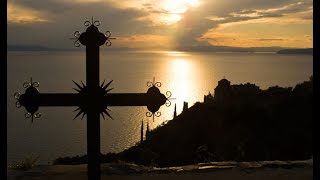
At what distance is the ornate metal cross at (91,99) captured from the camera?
529 cm

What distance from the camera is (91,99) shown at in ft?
17.3

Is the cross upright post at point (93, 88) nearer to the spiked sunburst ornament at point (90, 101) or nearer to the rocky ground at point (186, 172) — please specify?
the spiked sunburst ornament at point (90, 101)

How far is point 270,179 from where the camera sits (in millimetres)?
7277

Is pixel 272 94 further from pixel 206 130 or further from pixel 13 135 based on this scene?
pixel 13 135

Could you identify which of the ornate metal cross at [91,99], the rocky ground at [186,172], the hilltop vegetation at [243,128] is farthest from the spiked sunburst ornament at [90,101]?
the hilltop vegetation at [243,128]

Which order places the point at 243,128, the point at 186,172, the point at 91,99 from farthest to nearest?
1. the point at 243,128
2. the point at 186,172
3. the point at 91,99

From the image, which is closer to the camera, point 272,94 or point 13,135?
point 272,94

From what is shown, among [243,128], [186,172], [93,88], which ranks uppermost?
[93,88]

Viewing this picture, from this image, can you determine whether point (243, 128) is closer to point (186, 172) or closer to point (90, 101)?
point (186, 172)

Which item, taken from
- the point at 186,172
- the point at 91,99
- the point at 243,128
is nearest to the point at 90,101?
the point at 91,99

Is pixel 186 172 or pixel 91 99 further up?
pixel 91 99

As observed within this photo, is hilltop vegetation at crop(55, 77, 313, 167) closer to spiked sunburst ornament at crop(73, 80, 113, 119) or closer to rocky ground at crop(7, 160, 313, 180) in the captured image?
rocky ground at crop(7, 160, 313, 180)
